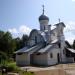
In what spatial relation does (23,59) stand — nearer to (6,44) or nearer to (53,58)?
(53,58)

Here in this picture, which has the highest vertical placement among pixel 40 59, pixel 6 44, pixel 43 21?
pixel 43 21

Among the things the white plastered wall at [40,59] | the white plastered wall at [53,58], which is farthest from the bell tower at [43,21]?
the white plastered wall at [40,59]

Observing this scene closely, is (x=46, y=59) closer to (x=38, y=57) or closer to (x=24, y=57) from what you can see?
(x=38, y=57)

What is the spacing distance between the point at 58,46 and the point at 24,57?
6769mm

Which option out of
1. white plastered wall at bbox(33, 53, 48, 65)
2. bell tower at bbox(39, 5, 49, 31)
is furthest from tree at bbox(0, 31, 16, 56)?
white plastered wall at bbox(33, 53, 48, 65)

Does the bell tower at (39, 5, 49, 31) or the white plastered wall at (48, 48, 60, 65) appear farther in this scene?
the bell tower at (39, 5, 49, 31)

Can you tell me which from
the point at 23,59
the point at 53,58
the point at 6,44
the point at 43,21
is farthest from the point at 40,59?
the point at 6,44

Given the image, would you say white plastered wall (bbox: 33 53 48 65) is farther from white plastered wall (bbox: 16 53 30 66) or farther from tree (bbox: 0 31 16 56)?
tree (bbox: 0 31 16 56)

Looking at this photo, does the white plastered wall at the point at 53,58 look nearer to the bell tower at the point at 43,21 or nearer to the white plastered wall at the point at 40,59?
the white plastered wall at the point at 40,59

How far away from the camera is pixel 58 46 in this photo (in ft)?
126

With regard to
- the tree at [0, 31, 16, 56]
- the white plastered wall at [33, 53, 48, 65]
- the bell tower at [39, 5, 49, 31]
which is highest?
the bell tower at [39, 5, 49, 31]

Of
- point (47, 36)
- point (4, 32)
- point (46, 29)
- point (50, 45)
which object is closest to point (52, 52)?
point (50, 45)

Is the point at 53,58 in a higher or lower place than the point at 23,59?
higher

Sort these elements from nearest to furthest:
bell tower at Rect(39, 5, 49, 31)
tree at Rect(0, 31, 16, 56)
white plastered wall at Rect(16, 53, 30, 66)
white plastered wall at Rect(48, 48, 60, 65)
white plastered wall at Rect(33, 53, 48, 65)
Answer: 1. white plastered wall at Rect(33, 53, 48, 65)
2. white plastered wall at Rect(48, 48, 60, 65)
3. white plastered wall at Rect(16, 53, 30, 66)
4. bell tower at Rect(39, 5, 49, 31)
5. tree at Rect(0, 31, 16, 56)
